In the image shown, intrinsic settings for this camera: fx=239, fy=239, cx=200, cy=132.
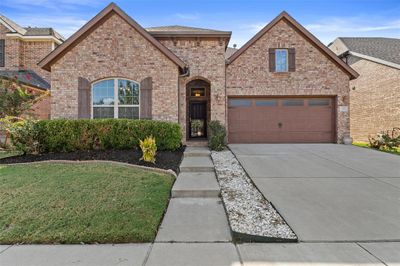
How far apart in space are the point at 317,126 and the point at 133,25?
10.1 meters

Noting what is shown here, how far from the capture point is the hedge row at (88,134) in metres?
7.77

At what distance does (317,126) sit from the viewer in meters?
12.4

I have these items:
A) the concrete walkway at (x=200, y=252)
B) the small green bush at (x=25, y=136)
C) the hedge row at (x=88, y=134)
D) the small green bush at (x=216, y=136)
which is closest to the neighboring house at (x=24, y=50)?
the small green bush at (x=25, y=136)

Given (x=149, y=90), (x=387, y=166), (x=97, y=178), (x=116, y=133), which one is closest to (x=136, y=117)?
(x=149, y=90)

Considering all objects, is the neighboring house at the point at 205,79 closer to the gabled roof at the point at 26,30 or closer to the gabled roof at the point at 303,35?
the gabled roof at the point at 303,35

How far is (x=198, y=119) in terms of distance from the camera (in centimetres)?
1321

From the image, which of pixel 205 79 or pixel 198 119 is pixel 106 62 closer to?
pixel 205 79

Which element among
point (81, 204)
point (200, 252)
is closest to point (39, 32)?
point (81, 204)

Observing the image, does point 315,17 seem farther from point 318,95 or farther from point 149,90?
point 149,90

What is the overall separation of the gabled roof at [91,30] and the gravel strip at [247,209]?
6099 mm

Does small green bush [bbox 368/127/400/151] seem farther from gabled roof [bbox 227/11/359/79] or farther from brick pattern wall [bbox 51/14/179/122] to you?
brick pattern wall [bbox 51/14/179/122]

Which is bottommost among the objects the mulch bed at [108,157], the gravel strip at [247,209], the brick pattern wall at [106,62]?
the gravel strip at [247,209]

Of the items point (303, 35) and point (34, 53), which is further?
point (34, 53)

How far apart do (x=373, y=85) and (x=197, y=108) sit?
11.2 meters
